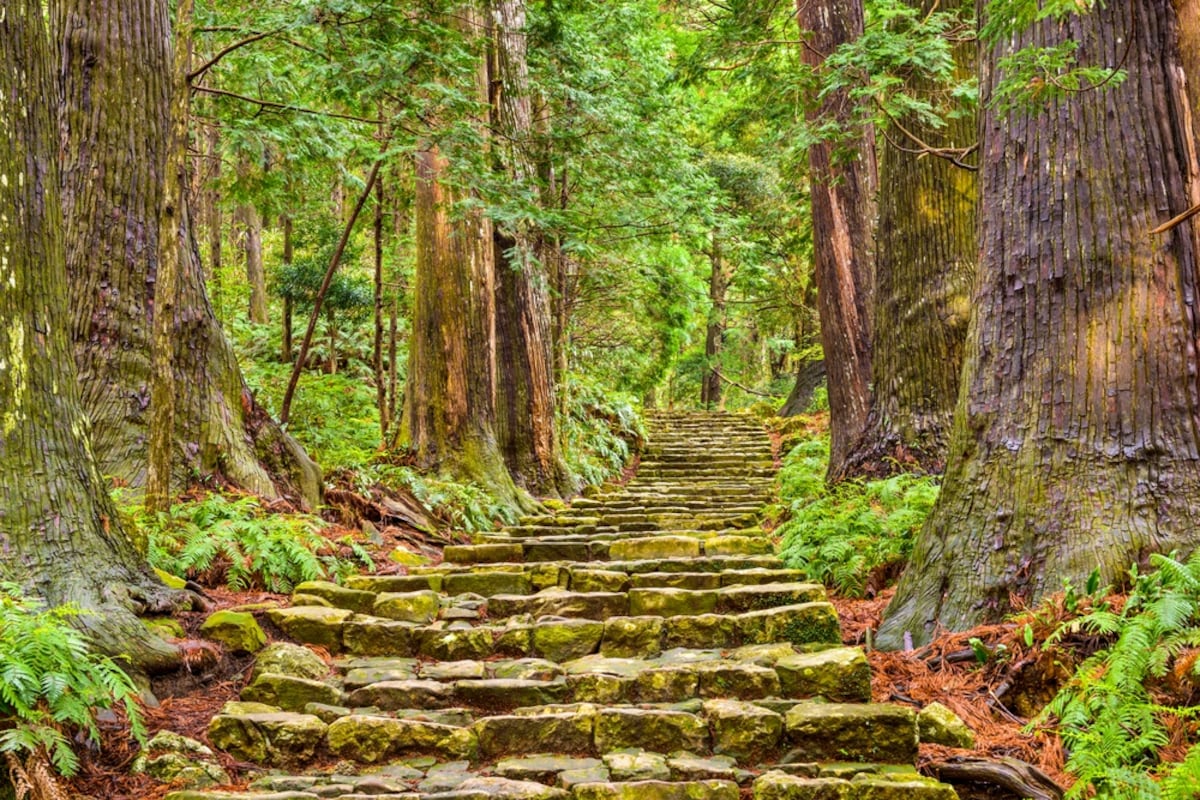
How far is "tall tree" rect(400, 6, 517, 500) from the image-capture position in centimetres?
956

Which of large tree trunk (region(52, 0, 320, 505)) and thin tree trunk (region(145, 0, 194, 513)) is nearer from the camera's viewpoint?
thin tree trunk (region(145, 0, 194, 513))

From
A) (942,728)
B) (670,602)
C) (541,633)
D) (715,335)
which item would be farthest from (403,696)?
(715,335)

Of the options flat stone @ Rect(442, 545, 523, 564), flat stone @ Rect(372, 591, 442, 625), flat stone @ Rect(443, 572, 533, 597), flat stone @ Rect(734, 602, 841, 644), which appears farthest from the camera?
flat stone @ Rect(442, 545, 523, 564)

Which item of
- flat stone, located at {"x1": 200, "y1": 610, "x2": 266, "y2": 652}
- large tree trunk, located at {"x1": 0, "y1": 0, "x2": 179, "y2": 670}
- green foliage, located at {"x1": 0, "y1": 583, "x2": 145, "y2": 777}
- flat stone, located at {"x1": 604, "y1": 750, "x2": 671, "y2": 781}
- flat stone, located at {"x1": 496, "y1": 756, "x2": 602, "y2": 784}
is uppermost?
large tree trunk, located at {"x1": 0, "y1": 0, "x2": 179, "y2": 670}

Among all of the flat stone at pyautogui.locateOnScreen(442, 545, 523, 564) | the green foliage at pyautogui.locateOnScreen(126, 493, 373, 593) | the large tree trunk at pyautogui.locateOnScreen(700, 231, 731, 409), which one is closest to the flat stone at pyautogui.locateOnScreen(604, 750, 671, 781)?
the green foliage at pyautogui.locateOnScreen(126, 493, 373, 593)

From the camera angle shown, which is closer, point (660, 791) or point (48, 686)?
point (48, 686)

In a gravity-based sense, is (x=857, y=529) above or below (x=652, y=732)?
above

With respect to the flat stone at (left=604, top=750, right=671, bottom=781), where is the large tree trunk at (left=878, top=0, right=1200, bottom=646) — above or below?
above

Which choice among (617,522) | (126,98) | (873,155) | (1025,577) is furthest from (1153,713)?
(873,155)

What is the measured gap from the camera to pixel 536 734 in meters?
3.68

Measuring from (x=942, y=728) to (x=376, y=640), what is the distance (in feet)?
9.86

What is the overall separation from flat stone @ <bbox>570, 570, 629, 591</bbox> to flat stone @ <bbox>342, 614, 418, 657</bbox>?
125 cm

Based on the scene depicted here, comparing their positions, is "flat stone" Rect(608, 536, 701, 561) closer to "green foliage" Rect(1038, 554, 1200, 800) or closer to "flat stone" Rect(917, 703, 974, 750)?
"flat stone" Rect(917, 703, 974, 750)

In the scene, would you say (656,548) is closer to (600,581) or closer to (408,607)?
(600,581)
